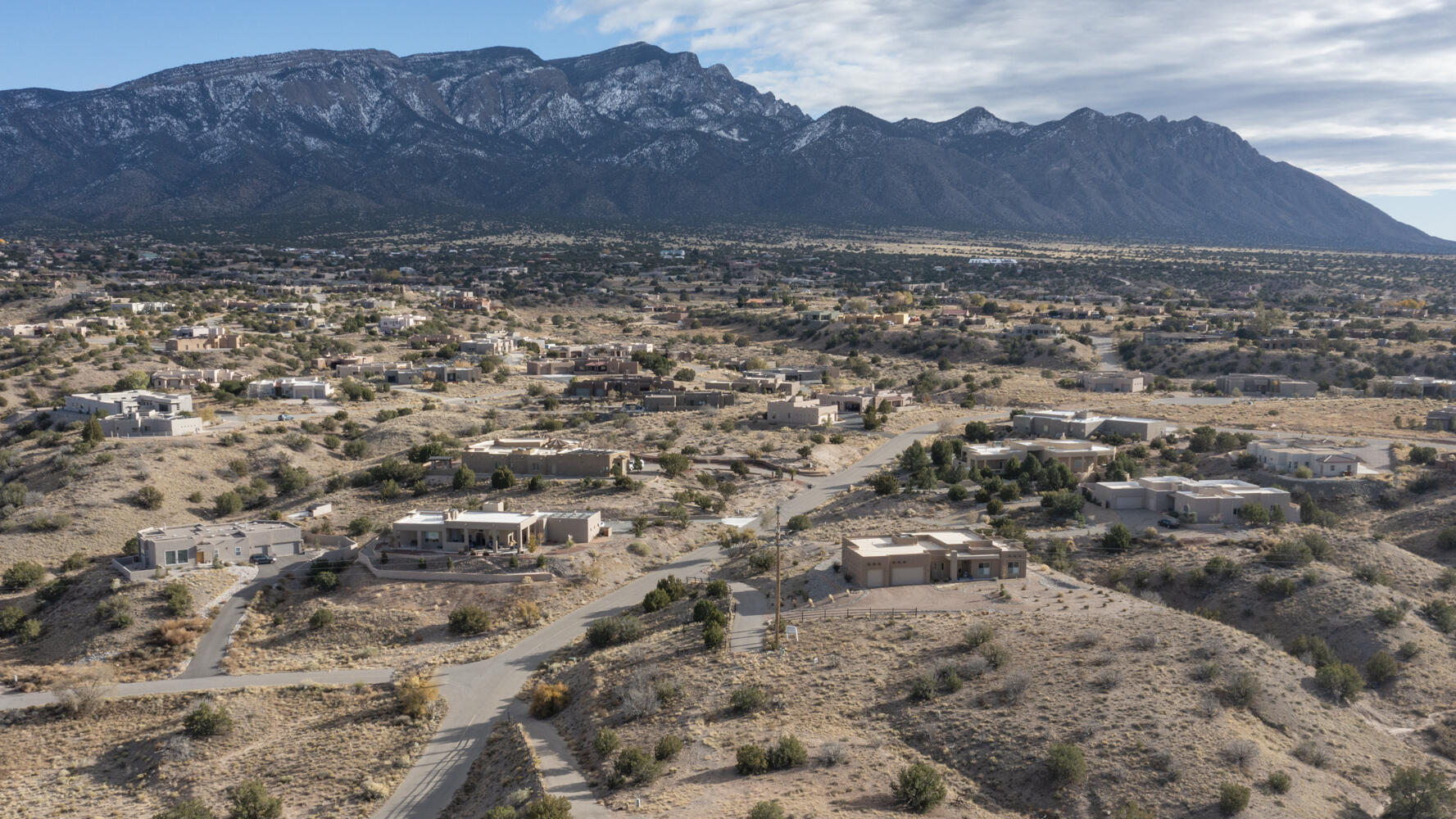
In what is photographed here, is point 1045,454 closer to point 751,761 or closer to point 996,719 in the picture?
point 996,719

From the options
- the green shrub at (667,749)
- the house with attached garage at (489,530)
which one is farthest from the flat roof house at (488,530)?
the green shrub at (667,749)

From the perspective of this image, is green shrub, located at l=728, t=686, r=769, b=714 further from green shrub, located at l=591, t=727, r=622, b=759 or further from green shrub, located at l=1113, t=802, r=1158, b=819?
green shrub, located at l=1113, t=802, r=1158, b=819

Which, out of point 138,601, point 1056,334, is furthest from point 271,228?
point 138,601

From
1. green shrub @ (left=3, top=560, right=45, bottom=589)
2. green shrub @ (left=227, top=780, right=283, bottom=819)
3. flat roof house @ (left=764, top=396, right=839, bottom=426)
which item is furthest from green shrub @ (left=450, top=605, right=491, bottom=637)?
flat roof house @ (left=764, top=396, right=839, bottom=426)

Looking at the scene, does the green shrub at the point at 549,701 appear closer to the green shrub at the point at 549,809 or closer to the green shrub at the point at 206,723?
the green shrub at the point at 549,809

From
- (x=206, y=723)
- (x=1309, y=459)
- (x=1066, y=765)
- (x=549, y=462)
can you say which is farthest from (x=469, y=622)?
(x=1309, y=459)
